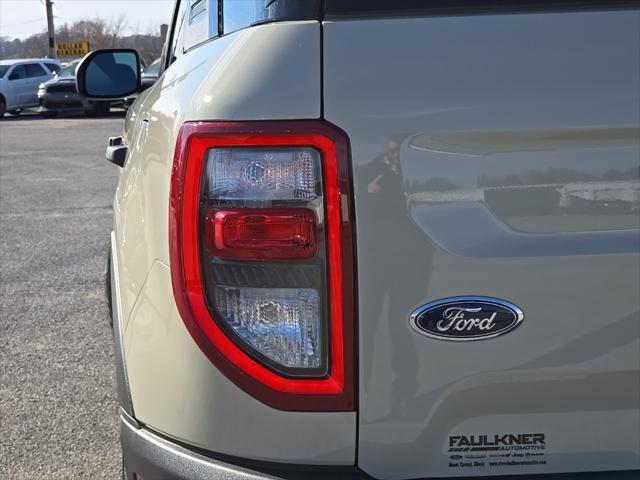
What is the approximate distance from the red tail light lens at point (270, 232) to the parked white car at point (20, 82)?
26.4 m

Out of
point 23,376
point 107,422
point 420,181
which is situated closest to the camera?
point 420,181

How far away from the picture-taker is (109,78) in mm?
4023

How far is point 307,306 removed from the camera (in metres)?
1.65

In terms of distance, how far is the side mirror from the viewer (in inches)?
156

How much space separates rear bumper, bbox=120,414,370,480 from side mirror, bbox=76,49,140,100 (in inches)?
94.3

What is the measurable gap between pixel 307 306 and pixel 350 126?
34cm

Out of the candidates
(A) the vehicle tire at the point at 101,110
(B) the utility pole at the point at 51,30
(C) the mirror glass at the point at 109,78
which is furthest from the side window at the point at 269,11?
(B) the utility pole at the point at 51,30

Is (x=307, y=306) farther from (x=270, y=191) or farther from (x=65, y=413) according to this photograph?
(x=65, y=413)

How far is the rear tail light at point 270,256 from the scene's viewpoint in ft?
5.32

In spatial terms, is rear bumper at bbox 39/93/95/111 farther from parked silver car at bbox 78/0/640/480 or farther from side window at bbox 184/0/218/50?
parked silver car at bbox 78/0/640/480

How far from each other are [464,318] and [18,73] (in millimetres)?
27026

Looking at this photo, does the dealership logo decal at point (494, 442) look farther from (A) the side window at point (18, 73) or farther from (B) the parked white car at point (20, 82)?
(A) the side window at point (18, 73)

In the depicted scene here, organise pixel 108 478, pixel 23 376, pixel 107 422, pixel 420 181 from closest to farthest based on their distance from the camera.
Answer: pixel 420 181
pixel 108 478
pixel 107 422
pixel 23 376

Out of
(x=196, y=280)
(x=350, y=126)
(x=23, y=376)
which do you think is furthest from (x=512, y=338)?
(x=23, y=376)
